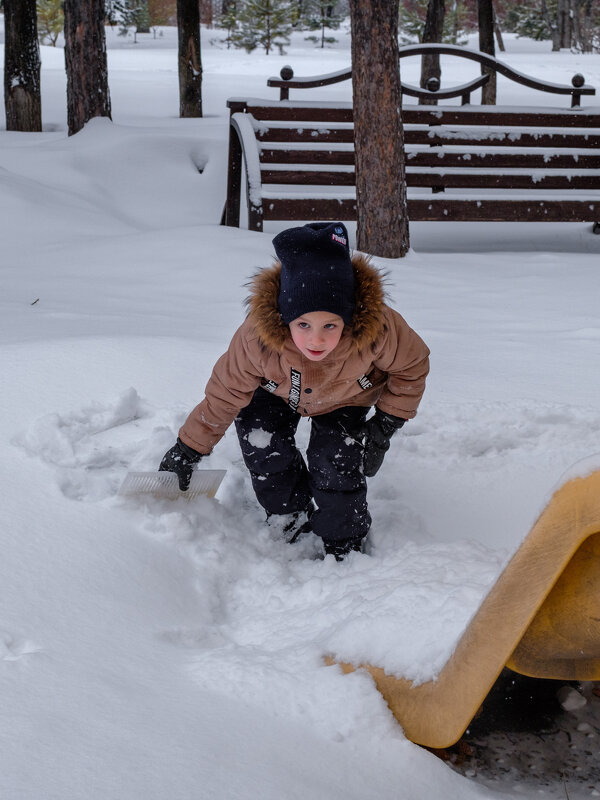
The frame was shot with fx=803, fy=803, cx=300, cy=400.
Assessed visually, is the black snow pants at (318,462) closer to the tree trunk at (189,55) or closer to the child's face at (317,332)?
the child's face at (317,332)

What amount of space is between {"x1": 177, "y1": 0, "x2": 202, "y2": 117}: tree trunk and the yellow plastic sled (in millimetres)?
11775

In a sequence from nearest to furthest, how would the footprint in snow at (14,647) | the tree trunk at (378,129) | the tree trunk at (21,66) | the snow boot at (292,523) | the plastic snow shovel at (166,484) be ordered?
the footprint in snow at (14,647) → the plastic snow shovel at (166,484) → the snow boot at (292,523) → the tree trunk at (378,129) → the tree trunk at (21,66)

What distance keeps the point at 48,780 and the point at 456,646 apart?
0.74 metres

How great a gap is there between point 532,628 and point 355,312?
3.12 feet

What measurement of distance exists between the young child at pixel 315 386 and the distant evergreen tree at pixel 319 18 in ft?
102

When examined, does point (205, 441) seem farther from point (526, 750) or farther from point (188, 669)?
point (526, 750)

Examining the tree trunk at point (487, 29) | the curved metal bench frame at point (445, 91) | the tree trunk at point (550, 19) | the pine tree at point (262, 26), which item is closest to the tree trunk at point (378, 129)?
the curved metal bench frame at point (445, 91)

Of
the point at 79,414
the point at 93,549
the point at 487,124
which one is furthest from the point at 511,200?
the point at 93,549

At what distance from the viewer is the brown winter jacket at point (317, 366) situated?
7.12 ft

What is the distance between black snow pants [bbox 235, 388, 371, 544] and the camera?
2475 mm

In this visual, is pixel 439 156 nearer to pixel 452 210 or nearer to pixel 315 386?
pixel 452 210

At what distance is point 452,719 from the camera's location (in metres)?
1.46

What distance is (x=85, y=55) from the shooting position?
32.2 ft

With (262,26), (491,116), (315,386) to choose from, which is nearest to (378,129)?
(491,116)
